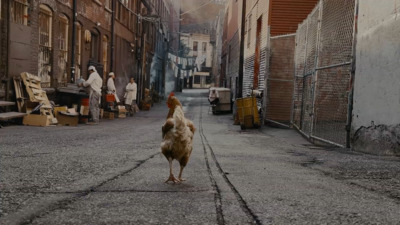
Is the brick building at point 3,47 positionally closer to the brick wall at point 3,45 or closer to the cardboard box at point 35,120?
the brick wall at point 3,45

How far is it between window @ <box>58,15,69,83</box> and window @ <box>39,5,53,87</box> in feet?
2.93

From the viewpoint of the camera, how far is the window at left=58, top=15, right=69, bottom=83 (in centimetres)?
1659

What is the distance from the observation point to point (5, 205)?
388 cm

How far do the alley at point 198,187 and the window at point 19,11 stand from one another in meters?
5.64

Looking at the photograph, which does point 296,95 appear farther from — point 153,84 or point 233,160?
point 153,84

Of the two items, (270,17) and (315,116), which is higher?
(270,17)

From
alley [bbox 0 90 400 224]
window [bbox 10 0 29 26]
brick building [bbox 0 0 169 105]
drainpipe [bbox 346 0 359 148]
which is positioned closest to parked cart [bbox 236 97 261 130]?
brick building [bbox 0 0 169 105]

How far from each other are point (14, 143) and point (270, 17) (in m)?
12.3

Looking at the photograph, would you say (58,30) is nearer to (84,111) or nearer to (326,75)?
(84,111)

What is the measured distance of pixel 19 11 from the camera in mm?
13148

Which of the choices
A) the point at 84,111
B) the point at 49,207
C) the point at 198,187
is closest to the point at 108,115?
the point at 84,111

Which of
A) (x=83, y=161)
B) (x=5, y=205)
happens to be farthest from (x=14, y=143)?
(x=5, y=205)

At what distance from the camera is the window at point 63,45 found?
54.4ft

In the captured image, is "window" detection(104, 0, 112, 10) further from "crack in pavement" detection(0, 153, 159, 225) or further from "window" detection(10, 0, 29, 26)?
"crack in pavement" detection(0, 153, 159, 225)
